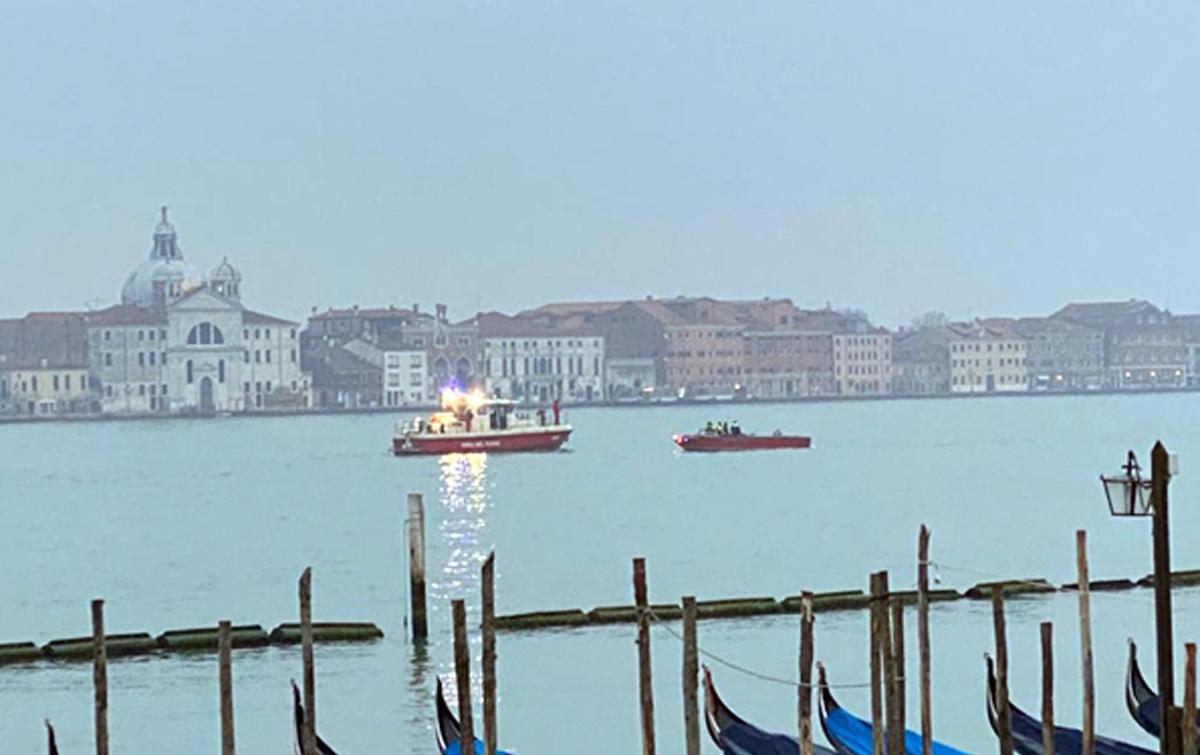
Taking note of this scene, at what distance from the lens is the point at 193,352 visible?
85.2m

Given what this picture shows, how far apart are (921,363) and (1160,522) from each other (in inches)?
3790

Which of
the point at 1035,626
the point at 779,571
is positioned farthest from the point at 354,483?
the point at 1035,626

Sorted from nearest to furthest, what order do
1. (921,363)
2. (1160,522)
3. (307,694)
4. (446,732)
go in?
(1160,522) < (307,694) < (446,732) < (921,363)

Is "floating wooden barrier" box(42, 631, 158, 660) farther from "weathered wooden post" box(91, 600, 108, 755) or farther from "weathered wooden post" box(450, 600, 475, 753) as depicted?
"weathered wooden post" box(450, 600, 475, 753)

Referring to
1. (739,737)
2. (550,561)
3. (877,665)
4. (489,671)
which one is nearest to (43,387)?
(550,561)

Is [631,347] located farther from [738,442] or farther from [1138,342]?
[738,442]

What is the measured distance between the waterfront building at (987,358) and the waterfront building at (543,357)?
50.7 ft

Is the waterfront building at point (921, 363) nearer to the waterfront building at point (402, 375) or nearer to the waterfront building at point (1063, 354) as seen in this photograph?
the waterfront building at point (1063, 354)

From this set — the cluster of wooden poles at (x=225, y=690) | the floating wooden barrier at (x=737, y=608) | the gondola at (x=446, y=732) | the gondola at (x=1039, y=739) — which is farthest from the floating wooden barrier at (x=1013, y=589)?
the cluster of wooden poles at (x=225, y=690)

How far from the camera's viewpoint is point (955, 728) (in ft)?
38.4

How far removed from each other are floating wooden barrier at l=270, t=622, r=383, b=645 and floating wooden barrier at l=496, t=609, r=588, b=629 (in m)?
0.69

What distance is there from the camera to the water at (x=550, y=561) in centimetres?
1257

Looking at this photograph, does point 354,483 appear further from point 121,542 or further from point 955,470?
point 121,542

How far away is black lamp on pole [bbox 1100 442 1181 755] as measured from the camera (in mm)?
6918
